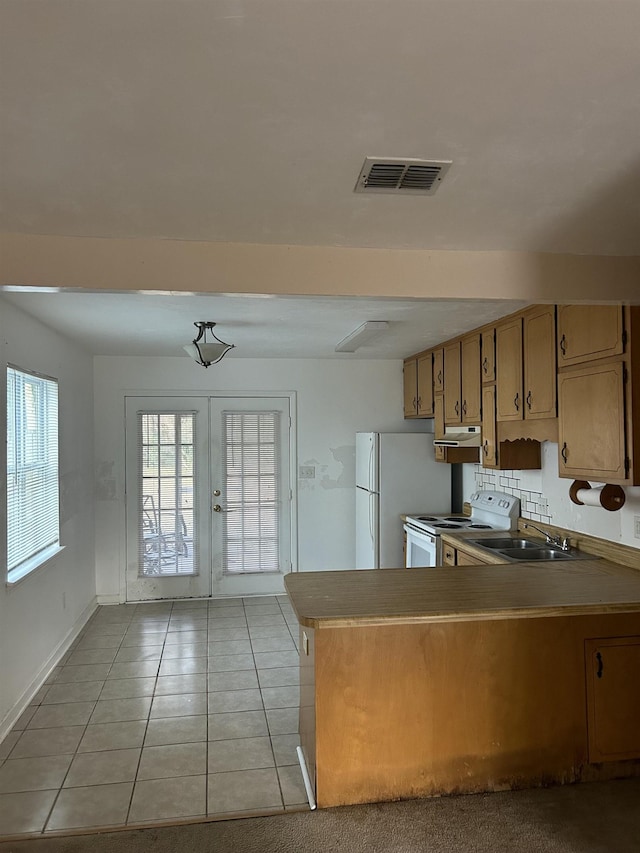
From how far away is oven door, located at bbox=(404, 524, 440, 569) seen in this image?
15.6 feet

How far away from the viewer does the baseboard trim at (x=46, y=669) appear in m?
3.48

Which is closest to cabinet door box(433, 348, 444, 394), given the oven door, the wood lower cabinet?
the oven door

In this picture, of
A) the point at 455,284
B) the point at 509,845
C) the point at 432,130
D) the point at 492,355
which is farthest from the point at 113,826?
the point at 492,355

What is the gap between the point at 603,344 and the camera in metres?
3.08

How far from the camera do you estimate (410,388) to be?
6289mm

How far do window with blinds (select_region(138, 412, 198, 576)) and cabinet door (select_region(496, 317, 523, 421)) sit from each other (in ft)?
10.4

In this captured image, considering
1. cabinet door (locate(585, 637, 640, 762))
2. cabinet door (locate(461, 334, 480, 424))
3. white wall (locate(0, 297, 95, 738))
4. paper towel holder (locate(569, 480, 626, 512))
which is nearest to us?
cabinet door (locate(585, 637, 640, 762))

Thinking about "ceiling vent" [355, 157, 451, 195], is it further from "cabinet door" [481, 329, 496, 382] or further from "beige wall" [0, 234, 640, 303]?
"cabinet door" [481, 329, 496, 382]

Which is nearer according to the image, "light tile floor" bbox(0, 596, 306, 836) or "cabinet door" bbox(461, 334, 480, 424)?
"light tile floor" bbox(0, 596, 306, 836)

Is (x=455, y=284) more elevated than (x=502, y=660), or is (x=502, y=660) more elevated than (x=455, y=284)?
(x=455, y=284)

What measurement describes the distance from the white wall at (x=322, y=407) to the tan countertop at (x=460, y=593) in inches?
121

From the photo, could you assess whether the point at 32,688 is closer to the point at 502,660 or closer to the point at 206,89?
the point at 502,660

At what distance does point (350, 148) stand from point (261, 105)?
11.5 inches

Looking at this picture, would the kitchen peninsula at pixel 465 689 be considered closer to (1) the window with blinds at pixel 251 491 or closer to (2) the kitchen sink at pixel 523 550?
(2) the kitchen sink at pixel 523 550
